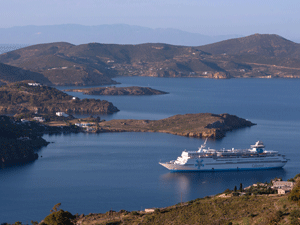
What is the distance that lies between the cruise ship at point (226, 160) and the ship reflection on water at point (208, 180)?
856 millimetres

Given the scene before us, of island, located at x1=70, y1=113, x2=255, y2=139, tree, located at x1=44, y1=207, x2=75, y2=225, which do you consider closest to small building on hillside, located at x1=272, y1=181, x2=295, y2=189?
tree, located at x1=44, y1=207, x2=75, y2=225

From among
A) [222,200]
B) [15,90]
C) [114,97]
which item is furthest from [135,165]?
[114,97]

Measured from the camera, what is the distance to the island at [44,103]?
11156 cm

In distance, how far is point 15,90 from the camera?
123m

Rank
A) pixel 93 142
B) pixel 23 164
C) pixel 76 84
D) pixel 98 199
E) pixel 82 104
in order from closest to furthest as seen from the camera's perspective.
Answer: pixel 98 199 → pixel 23 164 → pixel 93 142 → pixel 82 104 → pixel 76 84

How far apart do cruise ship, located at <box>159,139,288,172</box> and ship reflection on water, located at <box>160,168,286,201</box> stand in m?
0.86

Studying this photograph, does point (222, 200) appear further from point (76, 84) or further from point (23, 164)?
point (76, 84)

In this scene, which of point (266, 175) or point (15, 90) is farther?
point (15, 90)

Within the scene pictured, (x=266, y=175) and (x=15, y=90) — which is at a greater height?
(x=15, y=90)

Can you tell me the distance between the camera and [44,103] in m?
115

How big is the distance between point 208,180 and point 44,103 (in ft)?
227

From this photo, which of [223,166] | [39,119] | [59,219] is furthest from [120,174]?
[39,119]

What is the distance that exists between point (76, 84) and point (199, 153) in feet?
450

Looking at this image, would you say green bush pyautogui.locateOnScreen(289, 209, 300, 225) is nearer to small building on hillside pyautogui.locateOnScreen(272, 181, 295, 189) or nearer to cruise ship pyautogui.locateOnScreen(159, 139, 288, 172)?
small building on hillside pyautogui.locateOnScreen(272, 181, 295, 189)
